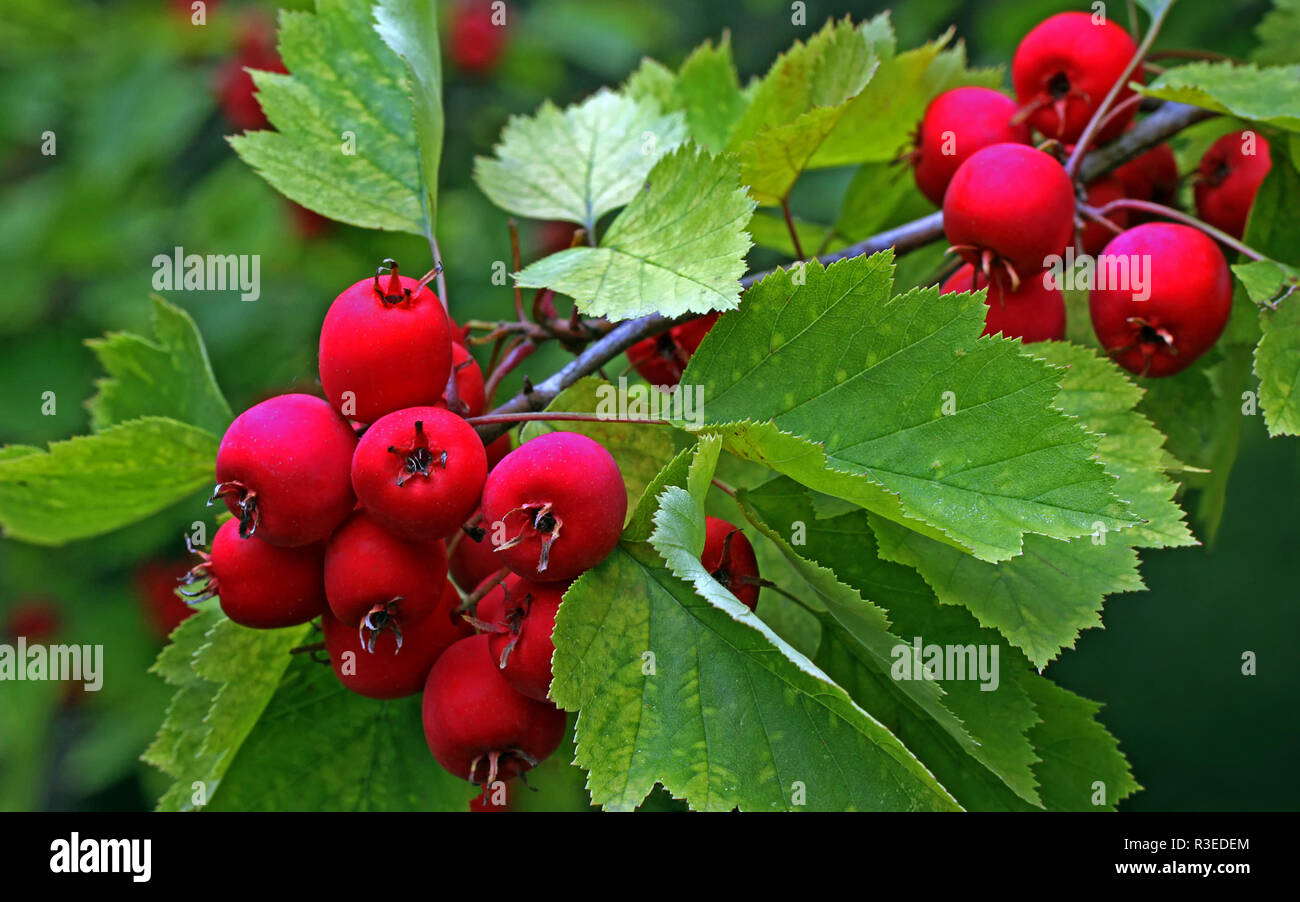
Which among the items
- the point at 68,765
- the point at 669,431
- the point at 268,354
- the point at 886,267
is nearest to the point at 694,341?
the point at 669,431

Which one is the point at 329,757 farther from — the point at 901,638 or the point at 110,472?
the point at 901,638

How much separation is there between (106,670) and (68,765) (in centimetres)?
49

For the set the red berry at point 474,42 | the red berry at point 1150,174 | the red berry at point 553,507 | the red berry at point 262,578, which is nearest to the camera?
the red berry at point 553,507

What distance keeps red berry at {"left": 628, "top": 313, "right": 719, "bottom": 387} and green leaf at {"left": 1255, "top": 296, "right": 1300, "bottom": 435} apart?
523mm

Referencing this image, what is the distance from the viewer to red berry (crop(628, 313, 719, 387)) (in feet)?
3.84

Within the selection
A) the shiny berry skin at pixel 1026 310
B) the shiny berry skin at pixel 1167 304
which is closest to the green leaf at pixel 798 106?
the shiny berry skin at pixel 1026 310

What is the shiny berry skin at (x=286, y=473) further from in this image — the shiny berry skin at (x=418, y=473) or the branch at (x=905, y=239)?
the branch at (x=905, y=239)

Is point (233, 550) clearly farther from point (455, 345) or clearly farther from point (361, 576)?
point (455, 345)

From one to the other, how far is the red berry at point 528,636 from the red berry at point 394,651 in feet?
0.30

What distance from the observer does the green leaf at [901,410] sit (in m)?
0.89

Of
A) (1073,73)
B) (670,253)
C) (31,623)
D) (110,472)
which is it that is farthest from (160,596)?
(1073,73)

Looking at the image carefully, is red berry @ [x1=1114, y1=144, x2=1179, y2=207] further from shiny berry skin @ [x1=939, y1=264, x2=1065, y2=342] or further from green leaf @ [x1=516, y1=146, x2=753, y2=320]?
green leaf @ [x1=516, y1=146, x2=753, y2=320]

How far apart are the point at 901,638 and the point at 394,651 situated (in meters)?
0.46

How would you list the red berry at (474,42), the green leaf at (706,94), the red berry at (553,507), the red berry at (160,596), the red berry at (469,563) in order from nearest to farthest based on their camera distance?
1. the red berry at (553,507)
2. the red berry at (469,563)
3. the green leaf at (706,94)
4. the red berry at (160,596)
5. the red berry at (474,42)
